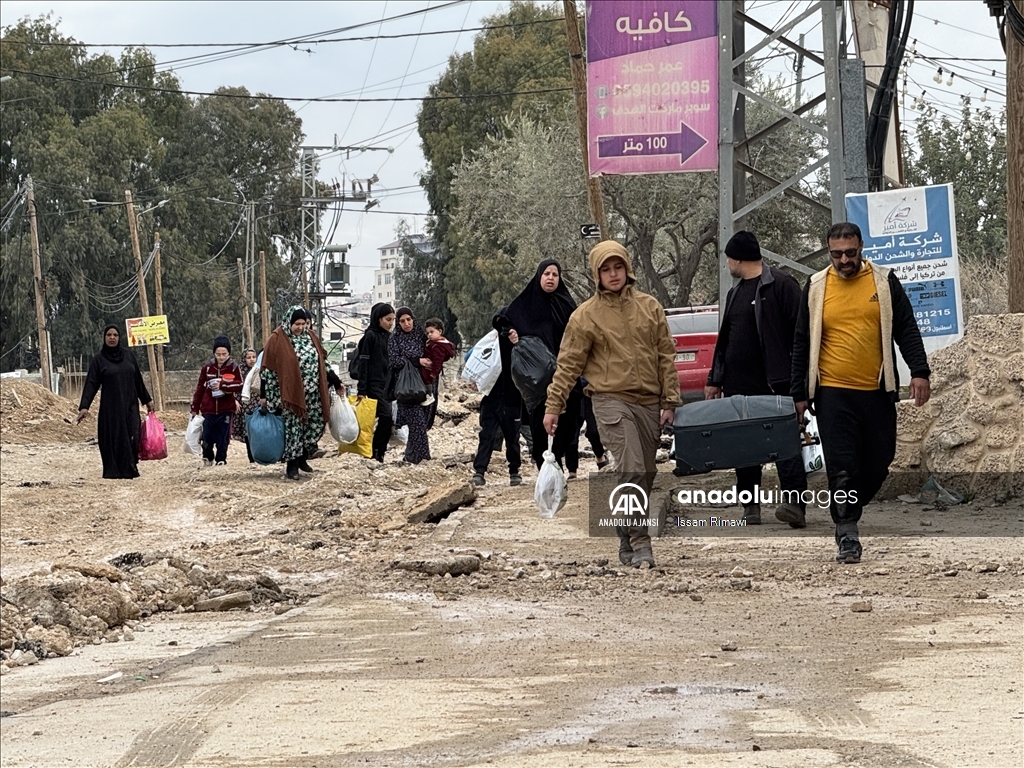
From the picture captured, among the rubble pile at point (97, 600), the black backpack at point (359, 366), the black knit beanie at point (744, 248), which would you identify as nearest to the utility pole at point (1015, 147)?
the black knit beanie at point (744, 248)

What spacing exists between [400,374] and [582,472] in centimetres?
192

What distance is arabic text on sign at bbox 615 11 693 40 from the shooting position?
13859 mm

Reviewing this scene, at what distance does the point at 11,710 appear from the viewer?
21.7ft

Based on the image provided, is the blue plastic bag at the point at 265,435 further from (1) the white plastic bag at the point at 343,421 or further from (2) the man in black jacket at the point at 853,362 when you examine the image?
(2) the man in black jacket at the point at 853,362

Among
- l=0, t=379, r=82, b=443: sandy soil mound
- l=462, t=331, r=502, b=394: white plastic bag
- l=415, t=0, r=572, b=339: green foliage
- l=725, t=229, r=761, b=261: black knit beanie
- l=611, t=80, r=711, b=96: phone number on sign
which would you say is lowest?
l=0, t=379, r=82, b=443: sandy soil mound

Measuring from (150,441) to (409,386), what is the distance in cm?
419

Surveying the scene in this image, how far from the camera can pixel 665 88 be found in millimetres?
14016

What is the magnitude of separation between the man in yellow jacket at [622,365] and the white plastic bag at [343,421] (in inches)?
320

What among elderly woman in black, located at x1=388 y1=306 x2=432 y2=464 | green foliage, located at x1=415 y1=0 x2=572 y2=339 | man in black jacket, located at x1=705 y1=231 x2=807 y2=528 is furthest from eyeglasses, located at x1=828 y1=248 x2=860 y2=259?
green foliage, located at x1=415 y1=0 x2=572 y2=339

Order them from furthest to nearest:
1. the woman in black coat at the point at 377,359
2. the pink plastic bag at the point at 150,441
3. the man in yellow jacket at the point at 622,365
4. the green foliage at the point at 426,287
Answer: the green foliage at the point at 426,287, the pink plastic bag at the point at 150,441, the woman in black coat at the point at 377,359, the man in yellow jacket at the point at 622,365

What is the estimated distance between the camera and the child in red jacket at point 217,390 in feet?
63.3

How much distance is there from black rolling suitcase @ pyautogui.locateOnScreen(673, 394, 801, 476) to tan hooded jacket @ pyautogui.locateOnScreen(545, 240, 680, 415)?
1.30 feet

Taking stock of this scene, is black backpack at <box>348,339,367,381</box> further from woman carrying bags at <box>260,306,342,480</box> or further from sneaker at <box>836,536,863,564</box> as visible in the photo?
sneaker at <box>836,536,863,564</box>

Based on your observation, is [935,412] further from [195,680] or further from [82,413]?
[82,413]
